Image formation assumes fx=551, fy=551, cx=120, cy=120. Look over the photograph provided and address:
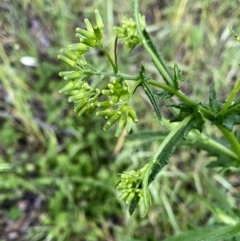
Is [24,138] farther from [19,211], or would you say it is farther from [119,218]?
[119,218]

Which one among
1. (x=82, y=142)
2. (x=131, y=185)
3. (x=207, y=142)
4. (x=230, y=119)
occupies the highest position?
(x=82, y=142)

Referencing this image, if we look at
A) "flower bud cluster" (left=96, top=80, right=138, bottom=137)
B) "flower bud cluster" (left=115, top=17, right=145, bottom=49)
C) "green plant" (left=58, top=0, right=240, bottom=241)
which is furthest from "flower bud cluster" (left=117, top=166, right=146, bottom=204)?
"flower bud cluster" (left=115, top=17, right=145, bottom=49)

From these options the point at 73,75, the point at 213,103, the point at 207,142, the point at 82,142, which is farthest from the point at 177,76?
the point at 82,142

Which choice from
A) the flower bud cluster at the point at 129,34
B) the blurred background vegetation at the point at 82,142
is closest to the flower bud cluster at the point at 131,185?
the flower bud cluster at the point at 129,34

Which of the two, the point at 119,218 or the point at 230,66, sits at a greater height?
the point at 230,66

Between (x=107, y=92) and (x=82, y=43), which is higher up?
(x=82, y=43)

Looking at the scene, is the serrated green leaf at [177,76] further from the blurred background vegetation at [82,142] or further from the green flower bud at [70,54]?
the blurred background vegetation at [82,142]

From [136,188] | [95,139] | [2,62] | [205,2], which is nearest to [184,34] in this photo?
[205,2]

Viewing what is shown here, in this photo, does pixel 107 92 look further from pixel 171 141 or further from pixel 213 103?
pixel 213 103
